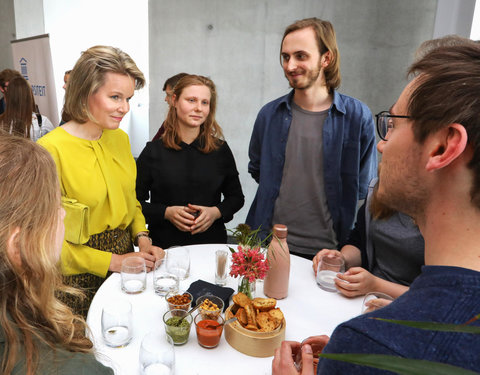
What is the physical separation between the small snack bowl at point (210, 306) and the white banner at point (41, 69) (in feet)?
17.3

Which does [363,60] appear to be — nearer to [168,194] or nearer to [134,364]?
[168,194]

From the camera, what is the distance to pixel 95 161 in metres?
1.72

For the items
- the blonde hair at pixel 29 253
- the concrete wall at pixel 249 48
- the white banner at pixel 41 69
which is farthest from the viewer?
the white banner at pixel 41 69

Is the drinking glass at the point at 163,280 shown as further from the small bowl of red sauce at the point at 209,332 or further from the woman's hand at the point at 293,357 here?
the woman's hand at the point at 293,357

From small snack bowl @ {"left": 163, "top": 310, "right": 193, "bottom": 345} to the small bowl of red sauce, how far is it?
0.03 metres

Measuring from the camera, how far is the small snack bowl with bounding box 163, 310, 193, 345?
1148mm

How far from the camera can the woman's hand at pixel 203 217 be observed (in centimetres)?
217

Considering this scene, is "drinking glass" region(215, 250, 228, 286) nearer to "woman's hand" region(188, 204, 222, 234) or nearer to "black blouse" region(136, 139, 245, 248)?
"woman's hand" region(188, 204, 222, 234)

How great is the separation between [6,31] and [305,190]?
312 inches

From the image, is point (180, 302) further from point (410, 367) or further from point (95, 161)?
point (410, 367)

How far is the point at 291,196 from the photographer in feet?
7.77

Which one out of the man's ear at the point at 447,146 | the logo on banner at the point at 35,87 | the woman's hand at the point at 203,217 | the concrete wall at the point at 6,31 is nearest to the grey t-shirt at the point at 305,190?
the woman's hand at the point at 203,217

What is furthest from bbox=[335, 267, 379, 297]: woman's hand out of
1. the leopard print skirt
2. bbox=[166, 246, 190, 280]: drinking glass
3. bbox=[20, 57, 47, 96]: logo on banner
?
bbox=[20, 57, 47, 96]: logo on banner

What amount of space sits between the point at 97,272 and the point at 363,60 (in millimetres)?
3742
